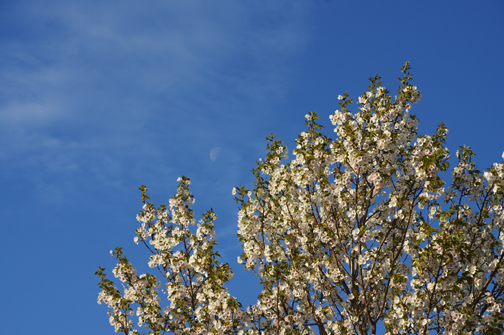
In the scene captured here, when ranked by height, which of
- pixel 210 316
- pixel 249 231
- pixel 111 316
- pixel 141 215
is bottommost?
pixel 210 316

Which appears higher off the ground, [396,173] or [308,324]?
[396,173]

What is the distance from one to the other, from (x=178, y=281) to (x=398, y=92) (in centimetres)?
740

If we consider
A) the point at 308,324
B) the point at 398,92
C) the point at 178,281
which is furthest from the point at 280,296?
the point at 398,92

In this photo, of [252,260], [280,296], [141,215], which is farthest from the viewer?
[141,215]

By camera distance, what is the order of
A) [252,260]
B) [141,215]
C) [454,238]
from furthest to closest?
[141,215] < [252,260] < [454,238]

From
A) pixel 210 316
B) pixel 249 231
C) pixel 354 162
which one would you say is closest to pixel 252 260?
pixel 249 231

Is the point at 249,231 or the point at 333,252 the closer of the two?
the point at 333,252

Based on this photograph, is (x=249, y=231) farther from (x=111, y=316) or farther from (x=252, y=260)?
(x=111, y=316)

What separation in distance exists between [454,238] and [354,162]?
9.30ft

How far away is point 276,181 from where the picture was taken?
43.4 ft

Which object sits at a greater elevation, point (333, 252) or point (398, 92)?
point (398, 92)

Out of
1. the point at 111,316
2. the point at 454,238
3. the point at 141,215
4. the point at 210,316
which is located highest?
the point at 141,215

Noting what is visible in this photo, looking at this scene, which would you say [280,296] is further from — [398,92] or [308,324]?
[398,92]

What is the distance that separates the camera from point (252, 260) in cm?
1269
